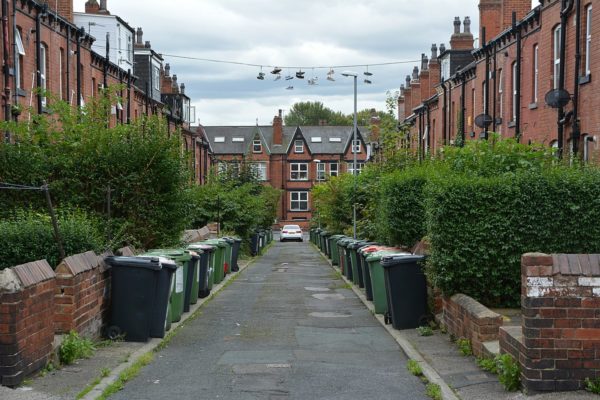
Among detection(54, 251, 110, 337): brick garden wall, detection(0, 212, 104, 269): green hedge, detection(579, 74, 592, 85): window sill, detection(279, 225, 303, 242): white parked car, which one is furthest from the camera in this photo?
detection(279, 225, 303, 242): white parked car

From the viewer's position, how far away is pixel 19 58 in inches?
922

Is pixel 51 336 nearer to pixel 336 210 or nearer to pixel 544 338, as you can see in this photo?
pixel 544 338

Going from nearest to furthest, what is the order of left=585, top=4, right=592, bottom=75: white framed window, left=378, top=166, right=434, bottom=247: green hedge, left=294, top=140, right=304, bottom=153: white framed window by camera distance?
left=378, top=166, right=434, bottom=247: green hedge, left=585, top=4, right=592, bottom=75: white framed window, left=294, top=140, right=304, bottom=153: white framed window

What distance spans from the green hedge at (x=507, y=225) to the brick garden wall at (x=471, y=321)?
1.32 ft

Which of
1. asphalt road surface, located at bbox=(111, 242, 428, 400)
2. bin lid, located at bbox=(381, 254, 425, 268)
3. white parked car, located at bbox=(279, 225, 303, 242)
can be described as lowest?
white parked car, located at bbox=(279, 225, 303, 242)

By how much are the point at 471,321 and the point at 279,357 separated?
8.08 feet

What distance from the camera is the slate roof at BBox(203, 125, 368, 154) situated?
8931 cm

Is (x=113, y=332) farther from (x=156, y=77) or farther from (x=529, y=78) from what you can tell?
(x=156, y=77)

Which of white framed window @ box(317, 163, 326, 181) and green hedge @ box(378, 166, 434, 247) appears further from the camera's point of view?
white framed window @ box(317, 163, 326, 181)

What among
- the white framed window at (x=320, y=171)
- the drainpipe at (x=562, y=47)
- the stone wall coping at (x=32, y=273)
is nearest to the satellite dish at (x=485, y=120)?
the drainpipe at (x=562, y=47)

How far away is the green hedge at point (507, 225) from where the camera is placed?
37.3 feet

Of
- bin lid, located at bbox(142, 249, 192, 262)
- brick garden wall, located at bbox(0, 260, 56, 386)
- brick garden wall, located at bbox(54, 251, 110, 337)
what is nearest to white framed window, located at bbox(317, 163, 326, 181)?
bin lid, located at bbox(142, 249, 192, 262)

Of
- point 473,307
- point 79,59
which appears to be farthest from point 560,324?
point 79,59

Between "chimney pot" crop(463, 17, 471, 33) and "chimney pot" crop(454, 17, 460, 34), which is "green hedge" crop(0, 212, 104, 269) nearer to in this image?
"chimney pot" crop(454, 17, 460, 34)
